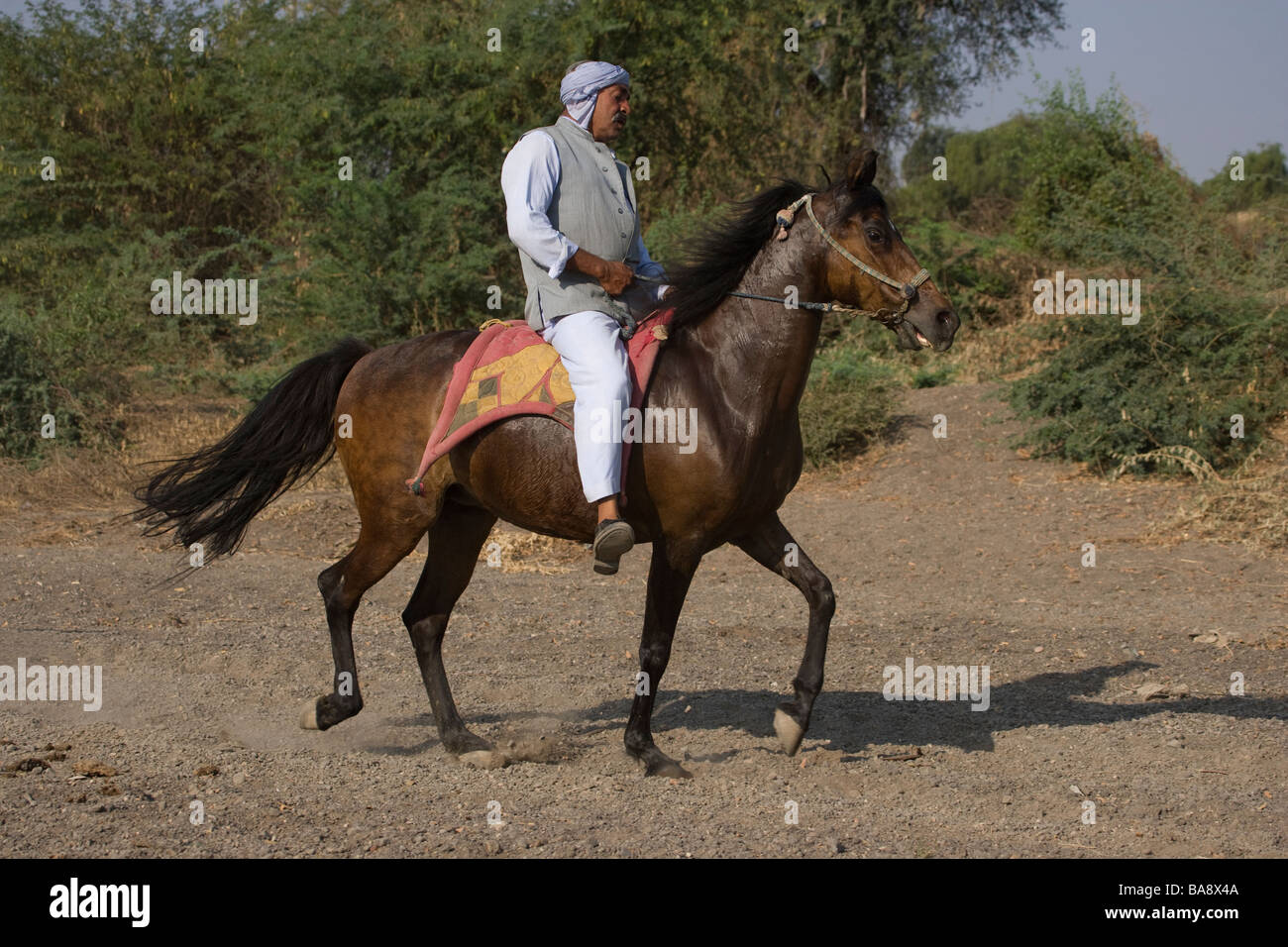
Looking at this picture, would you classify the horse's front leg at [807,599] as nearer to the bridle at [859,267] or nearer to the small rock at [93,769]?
the bridle at [859,267]

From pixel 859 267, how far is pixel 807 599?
144 cm

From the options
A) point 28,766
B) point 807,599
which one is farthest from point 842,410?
point 28,766

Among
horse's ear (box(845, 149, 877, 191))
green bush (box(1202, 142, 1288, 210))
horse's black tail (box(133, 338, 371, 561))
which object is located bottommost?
horse's black tail (box(133, 338, 371, 561))

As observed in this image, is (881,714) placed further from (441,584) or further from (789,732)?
(441,584)

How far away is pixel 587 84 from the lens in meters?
5.30

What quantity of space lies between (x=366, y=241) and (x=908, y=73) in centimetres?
1142

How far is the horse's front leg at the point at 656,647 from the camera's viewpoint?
17.3 feet

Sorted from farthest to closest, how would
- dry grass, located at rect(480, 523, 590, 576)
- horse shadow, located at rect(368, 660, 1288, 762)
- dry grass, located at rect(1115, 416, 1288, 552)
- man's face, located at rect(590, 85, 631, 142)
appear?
dry grass, located at rect(480, 523, 590, 576)
dry grass, located at rect(1115, 416, 1288, 552)
horse shadow, located at rect(368, 660, 1288, 762)
man's face, located at rect(590, 85, 631, 142)

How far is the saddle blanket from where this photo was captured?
17.1 ft

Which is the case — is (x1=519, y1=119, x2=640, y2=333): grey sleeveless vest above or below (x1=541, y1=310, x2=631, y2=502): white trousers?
above

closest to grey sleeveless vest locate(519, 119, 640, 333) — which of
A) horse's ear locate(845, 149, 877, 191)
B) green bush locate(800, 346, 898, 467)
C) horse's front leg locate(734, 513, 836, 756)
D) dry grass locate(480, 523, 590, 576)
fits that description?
horse's ear locate(845, 149, 877, 191)

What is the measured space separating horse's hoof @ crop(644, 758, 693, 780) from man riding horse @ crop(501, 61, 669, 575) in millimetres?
872

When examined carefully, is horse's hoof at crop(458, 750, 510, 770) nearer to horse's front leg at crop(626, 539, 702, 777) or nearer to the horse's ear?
horse's front leg at crop(626, 539, 702, 777)

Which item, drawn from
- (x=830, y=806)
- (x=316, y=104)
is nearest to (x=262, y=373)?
(x=316, y=104)
